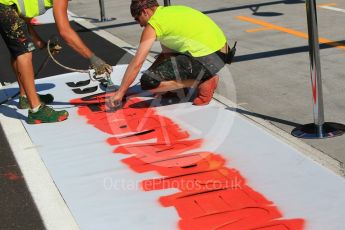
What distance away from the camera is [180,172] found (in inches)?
182

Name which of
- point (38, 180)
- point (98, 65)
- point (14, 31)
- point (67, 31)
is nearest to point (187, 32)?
point (98, 65)

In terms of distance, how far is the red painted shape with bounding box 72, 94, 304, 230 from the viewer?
151 inches

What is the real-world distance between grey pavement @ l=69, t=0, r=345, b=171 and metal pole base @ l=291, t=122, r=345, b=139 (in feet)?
0.24

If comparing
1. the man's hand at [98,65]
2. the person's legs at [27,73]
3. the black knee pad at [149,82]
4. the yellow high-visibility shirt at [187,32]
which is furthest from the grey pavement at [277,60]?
the person's legs at [27,73]

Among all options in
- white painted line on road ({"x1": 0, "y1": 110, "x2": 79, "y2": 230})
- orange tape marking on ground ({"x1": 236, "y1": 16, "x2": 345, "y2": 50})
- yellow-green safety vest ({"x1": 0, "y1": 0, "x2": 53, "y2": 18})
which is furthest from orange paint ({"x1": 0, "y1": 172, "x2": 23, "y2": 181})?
orange tape marking on ground ({"x1": 236, "y1": 16, "x2": 345, "y2": 50})

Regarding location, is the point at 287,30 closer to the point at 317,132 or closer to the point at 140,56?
the point at 140,56

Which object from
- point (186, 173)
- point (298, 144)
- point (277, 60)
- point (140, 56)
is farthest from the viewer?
point (277, 60)

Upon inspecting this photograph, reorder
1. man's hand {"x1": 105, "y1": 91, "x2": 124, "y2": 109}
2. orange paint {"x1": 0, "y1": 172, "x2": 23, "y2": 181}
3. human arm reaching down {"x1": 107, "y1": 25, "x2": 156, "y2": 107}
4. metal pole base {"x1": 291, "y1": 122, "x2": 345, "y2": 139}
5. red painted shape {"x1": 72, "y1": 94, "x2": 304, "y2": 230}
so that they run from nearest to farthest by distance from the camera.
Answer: red painted shape {"x1": 72, "y1": 94, "x2": 304, "y2": 230}
orange paint {"x1": 0, "y1": 172, "x2": 23, "y2": 181}
metal pole base {"x1": 291, "y1": 122, "x2": 345, "y2": 139}
human arm reaching down {"x1": 107, "y1": 25, "x2": 156, "y2": 107}
man's hand {"x1": 105, "y1": 91, "x2": 124, "y2": 109}

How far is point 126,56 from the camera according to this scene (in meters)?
8.70

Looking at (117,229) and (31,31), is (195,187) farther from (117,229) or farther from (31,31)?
(31,31)

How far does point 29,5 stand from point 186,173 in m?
2.44

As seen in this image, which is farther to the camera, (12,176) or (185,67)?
(185,67)

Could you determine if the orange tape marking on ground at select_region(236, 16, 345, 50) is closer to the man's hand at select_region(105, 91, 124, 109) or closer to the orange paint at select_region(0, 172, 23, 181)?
the man's hand at select_region(105, 91, 124, 109)

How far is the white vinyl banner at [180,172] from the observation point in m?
3.90
